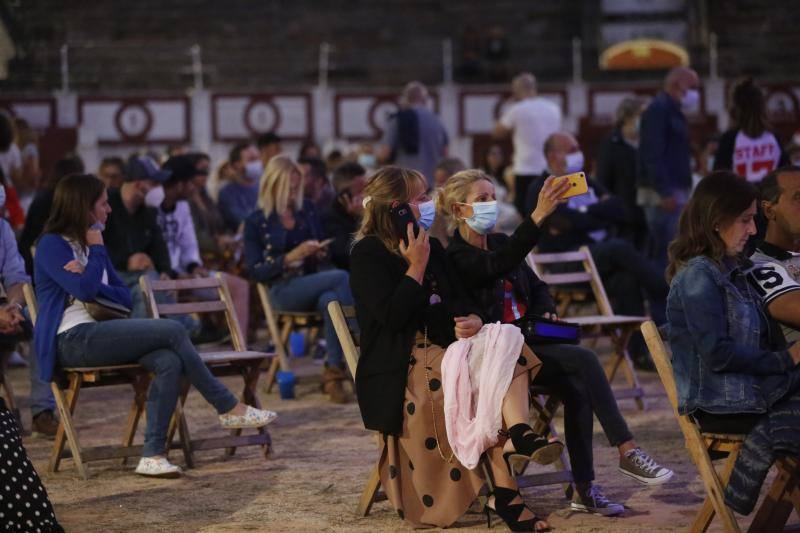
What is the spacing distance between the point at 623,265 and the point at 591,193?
1.76 ft

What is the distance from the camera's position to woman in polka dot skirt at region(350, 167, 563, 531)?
5.14 m

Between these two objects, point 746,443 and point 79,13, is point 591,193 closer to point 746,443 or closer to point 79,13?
point 746,443

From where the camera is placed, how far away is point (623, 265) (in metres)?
9.19

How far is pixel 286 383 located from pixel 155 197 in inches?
54.0

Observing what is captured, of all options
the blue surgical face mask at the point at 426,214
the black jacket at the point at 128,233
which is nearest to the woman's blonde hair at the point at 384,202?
the blue surgical face mask at the point at 426,214

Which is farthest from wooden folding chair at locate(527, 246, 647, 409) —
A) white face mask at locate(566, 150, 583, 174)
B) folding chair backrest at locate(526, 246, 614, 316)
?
white face mask at locate(566, 150, 583, 174)

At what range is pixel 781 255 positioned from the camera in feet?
17.1

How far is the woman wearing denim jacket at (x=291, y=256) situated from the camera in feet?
28.0

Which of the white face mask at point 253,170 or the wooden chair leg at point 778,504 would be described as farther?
the white face mask at point 253,170

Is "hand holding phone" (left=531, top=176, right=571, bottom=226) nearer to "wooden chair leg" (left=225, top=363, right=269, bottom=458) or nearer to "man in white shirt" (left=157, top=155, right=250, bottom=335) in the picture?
"wooden chair leg" (left=225, top=363, right=269, bottom=458)

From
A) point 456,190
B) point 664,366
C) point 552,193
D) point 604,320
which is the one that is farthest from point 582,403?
point 604,320

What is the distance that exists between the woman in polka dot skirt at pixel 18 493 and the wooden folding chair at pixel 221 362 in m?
1.59

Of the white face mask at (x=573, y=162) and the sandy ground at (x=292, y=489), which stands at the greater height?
the white face mask at (x=573, y=162)

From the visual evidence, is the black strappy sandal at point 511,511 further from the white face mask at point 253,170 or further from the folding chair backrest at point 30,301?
the white face mask at point 253,170
